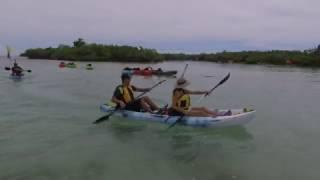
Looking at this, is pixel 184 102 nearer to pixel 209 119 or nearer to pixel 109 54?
pixel 209 119

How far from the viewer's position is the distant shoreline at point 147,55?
7219 cm

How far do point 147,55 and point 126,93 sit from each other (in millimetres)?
72267

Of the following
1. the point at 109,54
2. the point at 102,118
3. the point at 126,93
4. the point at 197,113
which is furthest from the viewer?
the point at 109,54

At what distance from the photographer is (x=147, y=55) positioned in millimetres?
86438

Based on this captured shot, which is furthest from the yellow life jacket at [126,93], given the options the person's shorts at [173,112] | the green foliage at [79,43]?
the green foliage at [79,43]

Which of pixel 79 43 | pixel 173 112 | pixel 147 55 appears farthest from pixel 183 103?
pixel 79 43

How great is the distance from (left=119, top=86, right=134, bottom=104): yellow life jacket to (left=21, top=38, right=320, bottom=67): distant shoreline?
58054 mm

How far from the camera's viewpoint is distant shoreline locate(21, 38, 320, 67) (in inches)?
2842

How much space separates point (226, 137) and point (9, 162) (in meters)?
6.15

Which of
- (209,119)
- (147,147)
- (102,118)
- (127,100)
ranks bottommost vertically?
(147,147)

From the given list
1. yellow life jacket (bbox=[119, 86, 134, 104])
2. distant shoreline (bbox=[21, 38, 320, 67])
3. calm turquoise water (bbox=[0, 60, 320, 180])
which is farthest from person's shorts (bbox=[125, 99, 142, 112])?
distant shoreline (bbox=[21, 38, 320, 67])

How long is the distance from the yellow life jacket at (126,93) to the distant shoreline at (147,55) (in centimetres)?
5805

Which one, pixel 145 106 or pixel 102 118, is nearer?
pixel 102 118

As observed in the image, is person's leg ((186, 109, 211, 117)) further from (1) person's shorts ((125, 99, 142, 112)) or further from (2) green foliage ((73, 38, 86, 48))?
(2) green foliage ((73, 38, 86, 48))
